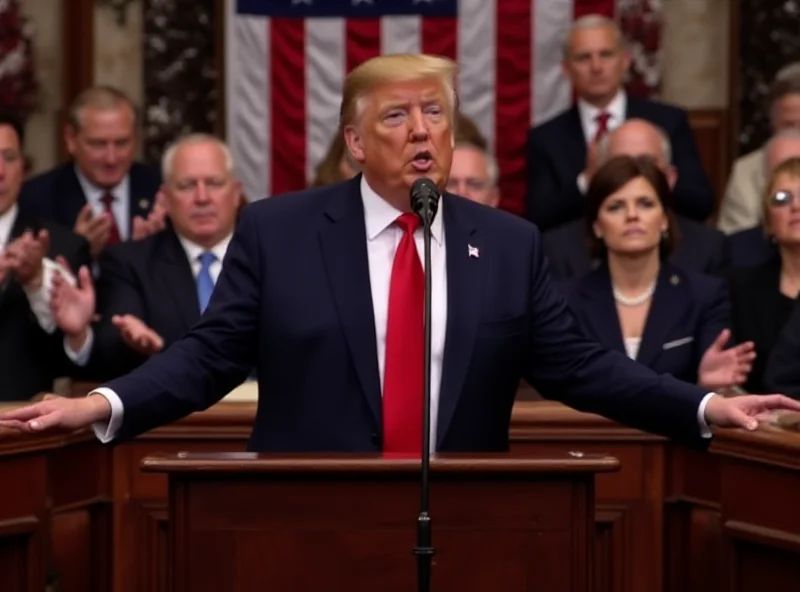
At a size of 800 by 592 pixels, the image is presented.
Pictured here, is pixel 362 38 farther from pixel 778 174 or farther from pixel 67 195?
pixel 778 174

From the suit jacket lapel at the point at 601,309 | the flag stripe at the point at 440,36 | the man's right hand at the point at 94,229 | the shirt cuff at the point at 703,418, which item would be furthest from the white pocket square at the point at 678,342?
the flag stripe at the point at 440,36

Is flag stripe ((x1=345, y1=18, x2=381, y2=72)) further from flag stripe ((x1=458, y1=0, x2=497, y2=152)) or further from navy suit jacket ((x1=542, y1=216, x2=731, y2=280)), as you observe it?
navy suit jacket ((x1=542, y1=216, x2=731, y2=280))

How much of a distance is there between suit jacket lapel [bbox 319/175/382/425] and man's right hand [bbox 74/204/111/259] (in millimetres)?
2746

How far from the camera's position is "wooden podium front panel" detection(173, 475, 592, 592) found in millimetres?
3305

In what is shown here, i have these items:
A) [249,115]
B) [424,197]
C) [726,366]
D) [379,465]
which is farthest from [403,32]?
[379,465]

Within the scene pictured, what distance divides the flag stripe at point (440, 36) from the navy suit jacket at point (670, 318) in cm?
274

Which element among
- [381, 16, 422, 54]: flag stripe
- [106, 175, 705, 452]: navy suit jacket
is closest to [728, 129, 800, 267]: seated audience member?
[381, 16, 422, 54]: flag stripe

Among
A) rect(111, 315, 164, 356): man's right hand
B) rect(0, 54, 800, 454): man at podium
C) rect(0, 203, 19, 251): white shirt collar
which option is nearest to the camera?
rect(0, 54, 800, 454): man at podium

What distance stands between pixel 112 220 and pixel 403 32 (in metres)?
1.96

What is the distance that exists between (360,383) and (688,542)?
4.75 feet

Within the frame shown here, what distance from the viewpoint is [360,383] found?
3740 mm

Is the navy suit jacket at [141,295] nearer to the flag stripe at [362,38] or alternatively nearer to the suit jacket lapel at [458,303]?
the suit jacket lapel at [458,303]

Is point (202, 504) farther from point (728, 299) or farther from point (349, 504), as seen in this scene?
point (728, 299)

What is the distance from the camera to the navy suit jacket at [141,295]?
19.3ft
